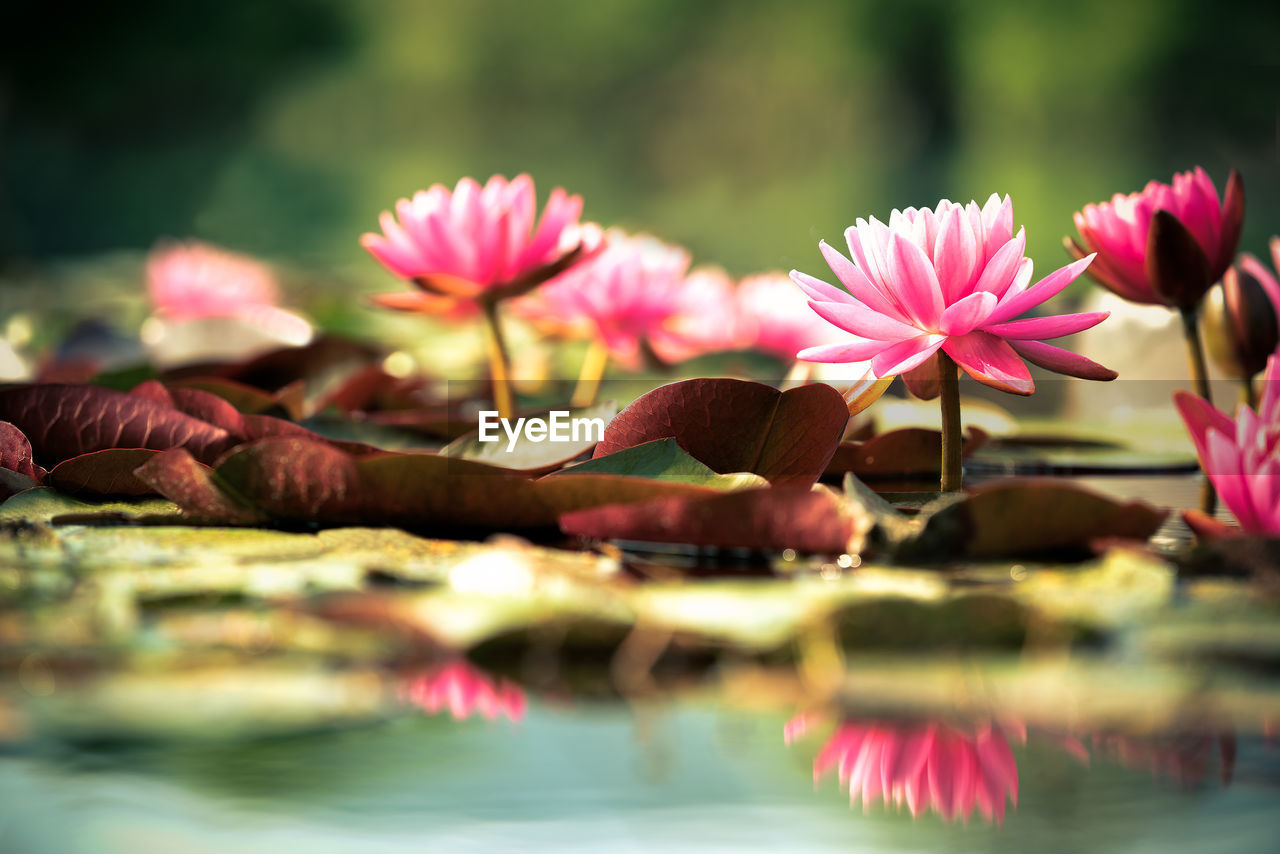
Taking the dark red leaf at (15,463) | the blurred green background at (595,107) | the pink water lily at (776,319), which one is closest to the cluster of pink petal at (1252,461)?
the dark red leaf at (15,463)

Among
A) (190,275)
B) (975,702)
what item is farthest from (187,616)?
(190,275)

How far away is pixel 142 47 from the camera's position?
5.76 meters

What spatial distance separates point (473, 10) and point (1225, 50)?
3902 millimetres

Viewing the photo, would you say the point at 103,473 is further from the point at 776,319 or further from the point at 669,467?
the point at 776,319

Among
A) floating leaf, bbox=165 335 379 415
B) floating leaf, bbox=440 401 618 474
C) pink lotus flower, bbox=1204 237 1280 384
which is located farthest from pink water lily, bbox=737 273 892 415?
floating leaf, bbox=440 401 618 474

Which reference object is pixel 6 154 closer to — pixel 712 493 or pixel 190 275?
pixel 190 275

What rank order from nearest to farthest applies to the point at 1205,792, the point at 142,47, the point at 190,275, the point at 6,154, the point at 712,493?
the point at 1205,792, the point at 712,493, the point at 190,275, the point at 6,154, the point at 142,47

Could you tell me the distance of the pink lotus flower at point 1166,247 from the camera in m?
0.45

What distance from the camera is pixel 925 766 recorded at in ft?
0.66

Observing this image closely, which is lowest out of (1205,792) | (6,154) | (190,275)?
(1205,792)

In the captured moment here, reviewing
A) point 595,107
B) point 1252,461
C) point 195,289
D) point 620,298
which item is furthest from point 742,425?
point 595,107

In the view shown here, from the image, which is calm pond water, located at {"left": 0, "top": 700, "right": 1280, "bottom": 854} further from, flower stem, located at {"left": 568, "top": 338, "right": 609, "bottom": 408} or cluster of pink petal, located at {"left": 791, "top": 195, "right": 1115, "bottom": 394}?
flower stem, located at {"left": 568, "top": 338, "right": 609, "bottom": 408}

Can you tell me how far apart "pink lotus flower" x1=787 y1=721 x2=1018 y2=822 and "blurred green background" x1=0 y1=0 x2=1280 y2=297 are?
456cm

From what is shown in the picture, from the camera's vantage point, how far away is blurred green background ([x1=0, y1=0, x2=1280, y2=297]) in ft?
16.9
